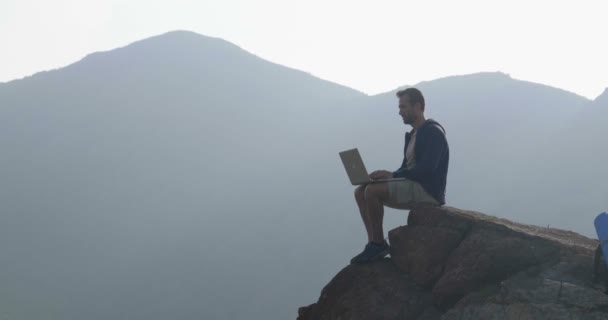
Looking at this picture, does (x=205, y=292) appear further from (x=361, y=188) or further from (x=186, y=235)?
(x=361, y=188)

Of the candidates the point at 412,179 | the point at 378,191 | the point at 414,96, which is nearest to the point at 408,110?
the point at 414,96

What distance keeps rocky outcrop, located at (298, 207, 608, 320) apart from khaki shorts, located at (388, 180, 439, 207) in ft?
0.58

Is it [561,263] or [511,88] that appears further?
[511,88]

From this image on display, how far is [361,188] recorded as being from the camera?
28.7 ft

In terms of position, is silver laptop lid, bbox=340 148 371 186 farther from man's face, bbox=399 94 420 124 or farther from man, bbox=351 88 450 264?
man's face, bbox=399 94 420 124

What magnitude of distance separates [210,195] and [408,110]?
587 ft

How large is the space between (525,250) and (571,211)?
137 m

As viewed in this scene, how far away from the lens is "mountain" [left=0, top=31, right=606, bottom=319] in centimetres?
14188

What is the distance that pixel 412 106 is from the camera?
28.8 feet

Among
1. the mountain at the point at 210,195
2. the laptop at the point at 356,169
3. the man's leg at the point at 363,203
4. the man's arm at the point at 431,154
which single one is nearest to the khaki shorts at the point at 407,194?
the laptop at the point at 356,169

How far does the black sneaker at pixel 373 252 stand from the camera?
8852 millimetres

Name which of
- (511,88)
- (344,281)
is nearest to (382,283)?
(344,281)

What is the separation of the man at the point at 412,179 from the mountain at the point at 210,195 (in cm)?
12095

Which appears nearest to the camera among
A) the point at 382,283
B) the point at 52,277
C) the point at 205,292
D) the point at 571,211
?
the point at 382,283
